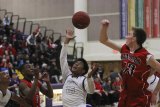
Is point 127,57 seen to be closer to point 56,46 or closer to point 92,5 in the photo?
point 56,46

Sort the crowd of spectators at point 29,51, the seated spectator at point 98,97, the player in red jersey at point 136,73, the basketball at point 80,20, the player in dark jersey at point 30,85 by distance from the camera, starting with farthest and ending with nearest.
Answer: the crowd of spectators at point 29,51
the seated spectator at point 98,97
the basketball at point 80,20
the player in dark jersey at point 30,85
the player in red jersey at point 136,73

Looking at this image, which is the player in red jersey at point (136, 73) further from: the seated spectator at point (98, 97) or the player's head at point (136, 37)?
the seated spectator at point (98, 97)

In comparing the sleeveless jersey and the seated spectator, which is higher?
the sleeveless jersey

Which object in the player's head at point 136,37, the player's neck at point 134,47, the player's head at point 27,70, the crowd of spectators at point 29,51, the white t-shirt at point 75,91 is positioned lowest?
the crowd of spectators at point 29,51

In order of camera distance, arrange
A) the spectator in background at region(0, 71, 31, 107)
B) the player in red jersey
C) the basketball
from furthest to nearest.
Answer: the basketball → the spectator in background at region(0, 71, 31, 107) → the player in red jersey

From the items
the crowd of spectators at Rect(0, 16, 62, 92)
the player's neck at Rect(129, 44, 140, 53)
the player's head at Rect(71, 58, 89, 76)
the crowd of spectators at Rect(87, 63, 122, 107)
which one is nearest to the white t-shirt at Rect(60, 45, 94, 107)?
the player's head at Rect(71, 58, 89, 76)

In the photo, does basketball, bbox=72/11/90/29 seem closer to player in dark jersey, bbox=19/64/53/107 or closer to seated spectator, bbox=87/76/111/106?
player in dark jersey, bbox=19/64/53/107

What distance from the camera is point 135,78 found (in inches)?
182

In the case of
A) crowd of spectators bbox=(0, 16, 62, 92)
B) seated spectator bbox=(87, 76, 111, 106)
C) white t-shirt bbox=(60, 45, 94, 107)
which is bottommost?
seated spectator bbox=(87, 76, 111, 106)

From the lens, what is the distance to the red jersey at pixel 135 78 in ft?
15.1

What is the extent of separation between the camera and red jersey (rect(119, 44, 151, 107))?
4.61m

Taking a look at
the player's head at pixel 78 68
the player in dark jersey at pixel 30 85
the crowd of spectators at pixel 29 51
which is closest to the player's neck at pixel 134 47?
the player's head at pixel 78 68

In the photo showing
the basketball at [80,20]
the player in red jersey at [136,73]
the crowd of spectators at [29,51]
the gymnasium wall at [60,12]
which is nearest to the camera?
the player in red jersey at [136,73]

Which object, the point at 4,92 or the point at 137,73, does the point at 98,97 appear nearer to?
the point at 4,92
